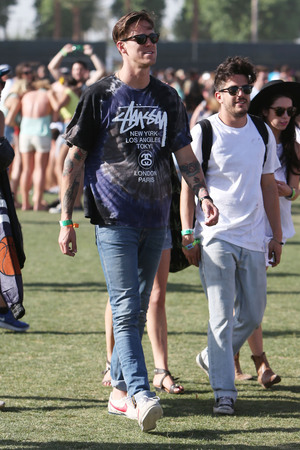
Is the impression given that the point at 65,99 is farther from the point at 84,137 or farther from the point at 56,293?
the point at 84,137

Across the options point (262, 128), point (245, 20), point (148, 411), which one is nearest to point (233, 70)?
point (262, 128)

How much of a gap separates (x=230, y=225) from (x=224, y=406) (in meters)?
1.02

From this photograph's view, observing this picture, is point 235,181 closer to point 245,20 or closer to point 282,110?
point 282,110

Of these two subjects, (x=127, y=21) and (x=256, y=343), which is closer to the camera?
(x=127, y=21)

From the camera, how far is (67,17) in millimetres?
100562

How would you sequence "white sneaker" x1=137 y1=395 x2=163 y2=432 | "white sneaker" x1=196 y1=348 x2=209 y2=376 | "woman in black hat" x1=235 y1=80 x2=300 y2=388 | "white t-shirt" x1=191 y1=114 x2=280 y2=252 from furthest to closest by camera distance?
"woman in black hat" x1=235 y1=80 x2=300 y2=388 < "white sneaker" x1=196 y1=348 x2=209 y2=376 < "white t-shirt" x1=191 y1=114 x2=280 y2=252 < "white sneaker" x1=137 y1=395 x2=163 y2=432

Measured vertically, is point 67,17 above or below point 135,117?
above

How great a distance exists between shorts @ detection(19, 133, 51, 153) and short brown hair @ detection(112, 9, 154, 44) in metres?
10.1

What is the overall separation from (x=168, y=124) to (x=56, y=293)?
445 cm

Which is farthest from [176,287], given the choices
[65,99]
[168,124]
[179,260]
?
[65,99]

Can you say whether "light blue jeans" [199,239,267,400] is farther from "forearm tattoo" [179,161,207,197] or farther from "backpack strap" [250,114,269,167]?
"backpack strap" [250,114,269,167]

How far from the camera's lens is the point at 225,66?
5.29 m

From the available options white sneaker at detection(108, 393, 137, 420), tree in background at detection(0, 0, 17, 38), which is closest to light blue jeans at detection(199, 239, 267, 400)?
white sneaker at detection(108, 393, 137, 420)

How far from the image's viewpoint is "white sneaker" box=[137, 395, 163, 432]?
4441 mm
